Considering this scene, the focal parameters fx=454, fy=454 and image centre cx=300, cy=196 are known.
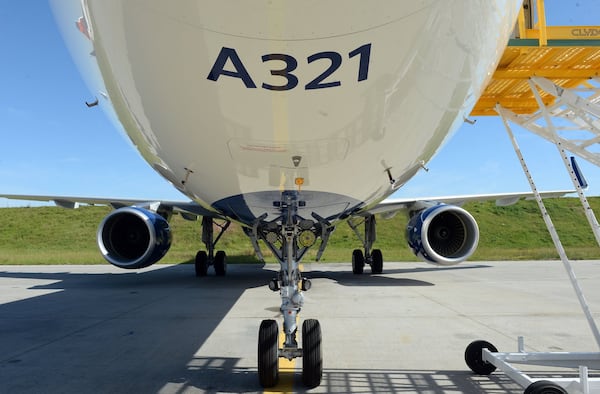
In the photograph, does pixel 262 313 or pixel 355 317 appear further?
pixel 262 313

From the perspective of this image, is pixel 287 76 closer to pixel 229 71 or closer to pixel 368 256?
pixel 229 71

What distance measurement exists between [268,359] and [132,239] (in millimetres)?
6001

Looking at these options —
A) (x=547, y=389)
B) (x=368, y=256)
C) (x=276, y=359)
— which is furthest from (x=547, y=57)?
(x=368, y=256)

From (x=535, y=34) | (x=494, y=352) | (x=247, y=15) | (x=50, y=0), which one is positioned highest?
(x=535, y=34)

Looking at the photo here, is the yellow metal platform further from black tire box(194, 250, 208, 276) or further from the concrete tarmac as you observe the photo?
black tire box(194, 250, 208, 276)

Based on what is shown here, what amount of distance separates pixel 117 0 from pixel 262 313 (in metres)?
5.64

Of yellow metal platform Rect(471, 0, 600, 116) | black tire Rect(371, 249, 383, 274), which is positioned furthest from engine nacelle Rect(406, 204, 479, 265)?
black tire Rect(371, 249, 383, 274)

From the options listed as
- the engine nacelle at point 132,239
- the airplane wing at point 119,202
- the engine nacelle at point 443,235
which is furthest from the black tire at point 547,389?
the airplane wing at point 119,202

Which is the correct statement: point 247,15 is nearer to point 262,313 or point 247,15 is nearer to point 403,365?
point 403,365

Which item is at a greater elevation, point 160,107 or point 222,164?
point 160,107

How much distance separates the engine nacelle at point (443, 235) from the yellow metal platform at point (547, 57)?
11.1 feet

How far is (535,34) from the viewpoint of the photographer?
3.18m

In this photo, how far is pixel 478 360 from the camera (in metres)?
3.74

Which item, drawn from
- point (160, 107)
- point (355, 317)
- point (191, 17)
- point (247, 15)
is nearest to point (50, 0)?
point (160, 107)
